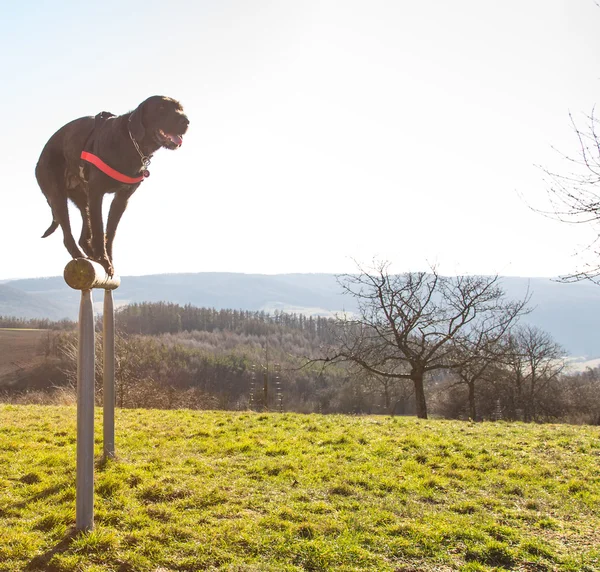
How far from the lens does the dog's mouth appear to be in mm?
5184

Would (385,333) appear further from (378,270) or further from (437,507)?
(437,507)

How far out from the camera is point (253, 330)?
474ft

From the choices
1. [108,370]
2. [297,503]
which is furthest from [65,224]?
[297,503]

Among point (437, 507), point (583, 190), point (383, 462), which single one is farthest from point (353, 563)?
point (583, 190)

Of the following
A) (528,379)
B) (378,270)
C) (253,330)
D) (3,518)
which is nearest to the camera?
(3,518)

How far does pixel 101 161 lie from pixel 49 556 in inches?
143

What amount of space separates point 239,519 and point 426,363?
17530 mm

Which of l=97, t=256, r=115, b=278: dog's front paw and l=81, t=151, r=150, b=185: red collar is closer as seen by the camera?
l=81, t=151, r=150, b=185: red collar

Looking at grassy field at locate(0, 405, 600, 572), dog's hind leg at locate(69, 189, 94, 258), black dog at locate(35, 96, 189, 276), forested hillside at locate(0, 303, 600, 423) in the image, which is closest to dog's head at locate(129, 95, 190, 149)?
black dog at locate(35, 96, 189, 276)

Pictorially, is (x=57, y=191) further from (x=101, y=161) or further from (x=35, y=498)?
(x=35, y=498)

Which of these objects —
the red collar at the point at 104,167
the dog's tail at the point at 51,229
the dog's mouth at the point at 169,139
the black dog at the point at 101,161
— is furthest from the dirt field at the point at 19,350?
the dog's mouth at the point at 169,139

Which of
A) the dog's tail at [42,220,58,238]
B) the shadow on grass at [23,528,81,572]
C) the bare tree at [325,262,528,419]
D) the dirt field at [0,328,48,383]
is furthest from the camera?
the dirt field at [0,328,48,383]

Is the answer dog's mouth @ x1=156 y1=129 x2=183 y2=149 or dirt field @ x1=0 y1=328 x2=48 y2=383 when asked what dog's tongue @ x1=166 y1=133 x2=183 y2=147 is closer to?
dog's mouth @ x1=156 y1=129 x2=183 y2=149

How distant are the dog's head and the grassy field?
3.74 m
